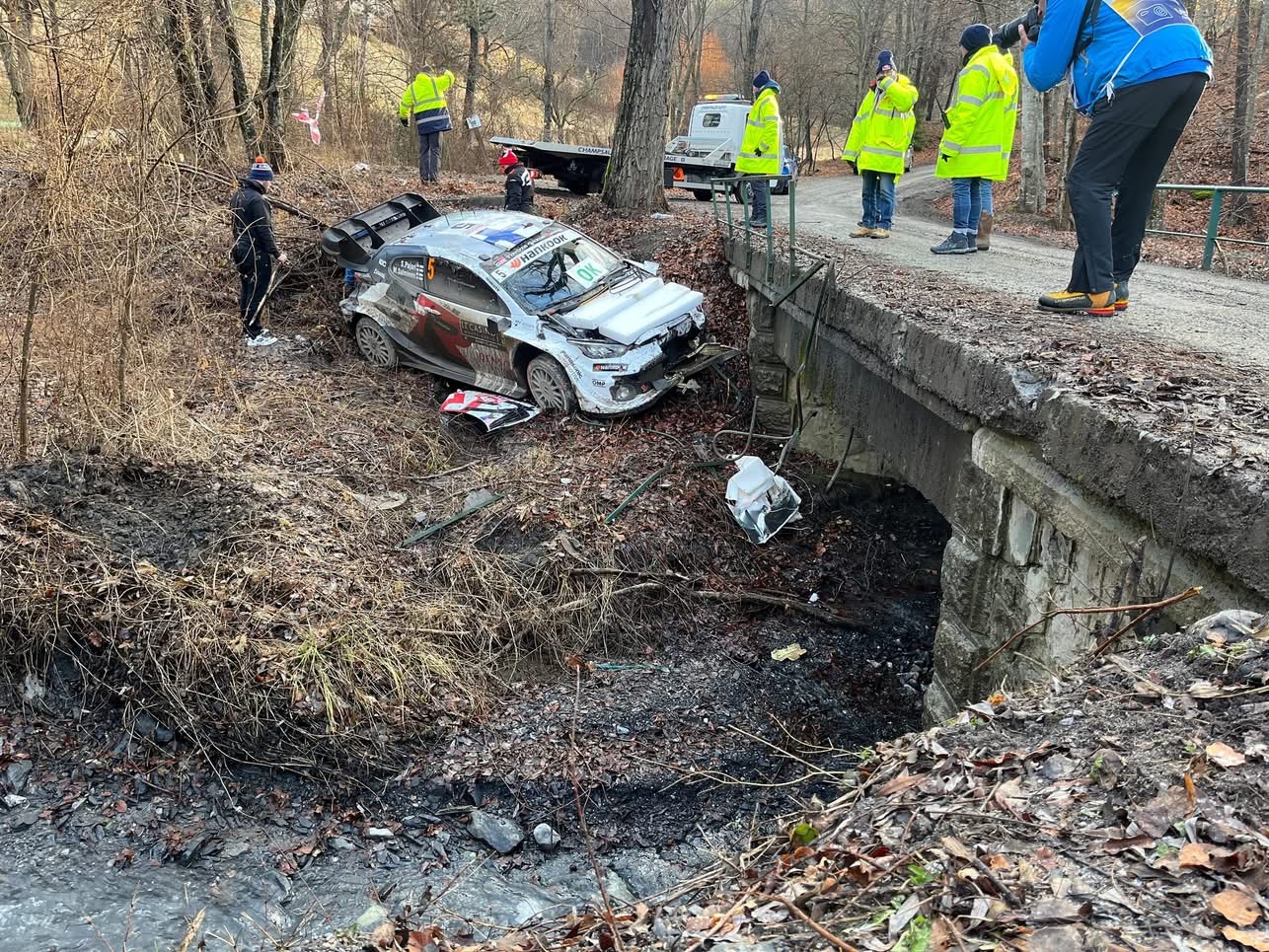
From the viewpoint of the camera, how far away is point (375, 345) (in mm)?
9797

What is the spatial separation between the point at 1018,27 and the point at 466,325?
17.8 feet

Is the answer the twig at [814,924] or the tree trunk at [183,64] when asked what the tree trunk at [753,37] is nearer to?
the tree trunk at [183,64]

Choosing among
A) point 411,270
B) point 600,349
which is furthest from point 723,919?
point 411,270

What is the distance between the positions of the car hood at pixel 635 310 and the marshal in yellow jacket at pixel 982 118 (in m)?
2.70

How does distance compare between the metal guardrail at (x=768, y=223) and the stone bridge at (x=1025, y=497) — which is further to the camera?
the metal guardrail at (x=768, y=223)

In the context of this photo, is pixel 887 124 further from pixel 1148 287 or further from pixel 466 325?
pixel 466 325

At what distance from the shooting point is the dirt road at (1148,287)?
461 centimetres

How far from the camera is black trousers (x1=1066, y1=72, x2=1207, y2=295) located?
4082mm

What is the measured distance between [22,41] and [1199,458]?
21.9 feet

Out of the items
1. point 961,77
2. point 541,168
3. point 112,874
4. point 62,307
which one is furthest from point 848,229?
point 112,874

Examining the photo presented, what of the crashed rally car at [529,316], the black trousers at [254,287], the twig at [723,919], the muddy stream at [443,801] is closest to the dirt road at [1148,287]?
the crashed rally car at [529,316]

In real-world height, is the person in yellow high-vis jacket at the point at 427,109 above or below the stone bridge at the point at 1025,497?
above

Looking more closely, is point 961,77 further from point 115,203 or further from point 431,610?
point 115,203

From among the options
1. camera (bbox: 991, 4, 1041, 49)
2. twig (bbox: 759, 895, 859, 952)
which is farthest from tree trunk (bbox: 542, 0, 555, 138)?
twig (bbox: 759, 895, 859, 952)
